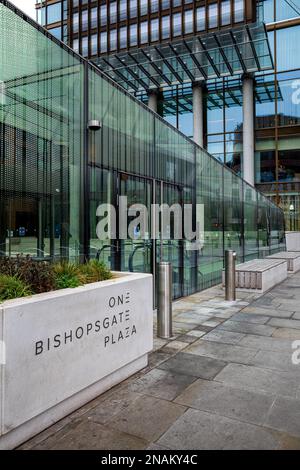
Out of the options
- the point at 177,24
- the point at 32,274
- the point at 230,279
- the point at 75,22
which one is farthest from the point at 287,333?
the point at 75,22

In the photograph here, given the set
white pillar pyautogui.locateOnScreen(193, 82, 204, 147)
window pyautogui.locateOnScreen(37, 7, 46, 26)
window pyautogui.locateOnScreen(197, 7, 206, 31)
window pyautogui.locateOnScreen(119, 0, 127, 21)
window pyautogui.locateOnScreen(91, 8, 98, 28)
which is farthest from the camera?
window pyautogui.locateOnScreen(37, 7, 46, 26)

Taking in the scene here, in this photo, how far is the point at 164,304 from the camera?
5.68m

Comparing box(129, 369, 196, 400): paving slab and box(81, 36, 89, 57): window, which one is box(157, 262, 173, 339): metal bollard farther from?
box(81, 36, 89, 57): window

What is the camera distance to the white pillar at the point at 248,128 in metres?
34.0

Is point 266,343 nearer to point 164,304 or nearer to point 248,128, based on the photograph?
point 164,304

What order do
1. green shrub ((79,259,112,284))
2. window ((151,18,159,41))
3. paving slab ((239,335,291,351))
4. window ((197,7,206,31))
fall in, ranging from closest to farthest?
green shrub ((79,259,112,284)), paving slab ((239,335,291,351)), window ((197,7,206,31)), window ((151,18,159,41))

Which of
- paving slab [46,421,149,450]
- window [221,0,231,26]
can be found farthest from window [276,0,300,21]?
paving slab [46,421,149,450]

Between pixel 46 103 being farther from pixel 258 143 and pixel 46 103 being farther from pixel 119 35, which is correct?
pixel 119 35

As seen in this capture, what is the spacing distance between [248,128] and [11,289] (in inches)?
1341

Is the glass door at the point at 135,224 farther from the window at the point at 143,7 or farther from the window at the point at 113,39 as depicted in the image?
the window at the point at 143,7

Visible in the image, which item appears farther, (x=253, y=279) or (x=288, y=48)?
(x=288, y=48)

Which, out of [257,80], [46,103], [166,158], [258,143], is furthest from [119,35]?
[46,103]

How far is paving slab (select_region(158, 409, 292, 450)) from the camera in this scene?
9.24 feet

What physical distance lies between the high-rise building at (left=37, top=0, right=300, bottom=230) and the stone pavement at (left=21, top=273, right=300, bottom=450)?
2879 centimetres
